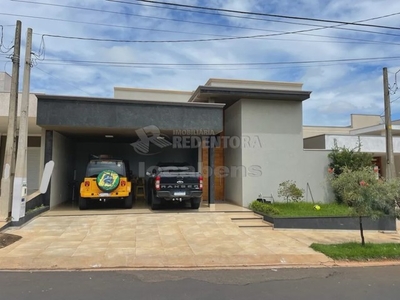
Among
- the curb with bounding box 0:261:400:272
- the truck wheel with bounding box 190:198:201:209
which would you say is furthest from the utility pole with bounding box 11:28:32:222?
the truck wheel with bounding box 190:198:201:209

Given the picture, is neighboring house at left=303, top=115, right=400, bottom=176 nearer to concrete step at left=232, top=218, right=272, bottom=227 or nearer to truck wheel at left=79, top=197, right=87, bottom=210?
concrete step at left=232, top=218, right=272, bottom=227

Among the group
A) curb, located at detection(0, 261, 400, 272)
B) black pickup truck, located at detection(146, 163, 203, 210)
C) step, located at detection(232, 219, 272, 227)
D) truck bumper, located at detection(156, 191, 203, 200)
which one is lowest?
curb, located at detection(0, 261, 400, 272)

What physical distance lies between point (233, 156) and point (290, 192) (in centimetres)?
308

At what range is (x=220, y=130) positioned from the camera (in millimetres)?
12344

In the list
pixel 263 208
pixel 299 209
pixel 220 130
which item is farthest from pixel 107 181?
pixel 299 209

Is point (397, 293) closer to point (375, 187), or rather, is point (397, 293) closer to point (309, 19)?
point (375, 187)

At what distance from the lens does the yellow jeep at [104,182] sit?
11.6 metres

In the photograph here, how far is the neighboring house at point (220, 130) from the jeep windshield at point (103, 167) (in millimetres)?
1282

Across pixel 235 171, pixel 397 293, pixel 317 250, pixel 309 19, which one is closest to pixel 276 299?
pixel 397 293

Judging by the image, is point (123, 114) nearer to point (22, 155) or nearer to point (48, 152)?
point (48, 152)

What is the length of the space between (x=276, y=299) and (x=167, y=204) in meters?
9.02

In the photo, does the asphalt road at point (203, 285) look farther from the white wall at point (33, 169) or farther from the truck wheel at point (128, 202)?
the white wall at point (33, 169)

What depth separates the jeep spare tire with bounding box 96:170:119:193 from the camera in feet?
37.9

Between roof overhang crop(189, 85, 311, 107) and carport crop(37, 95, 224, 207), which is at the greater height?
roof overhang crop(189, 85, 311, 107)
